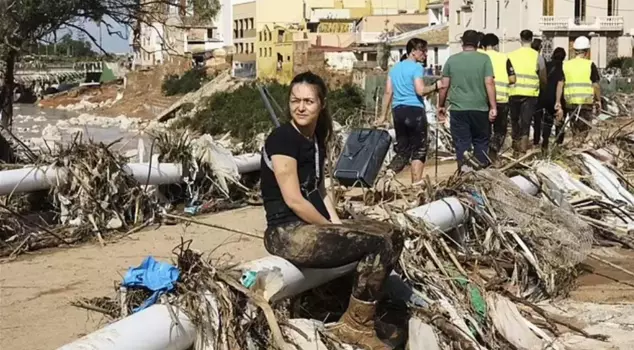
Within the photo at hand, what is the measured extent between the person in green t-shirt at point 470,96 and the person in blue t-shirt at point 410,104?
278 millimetres

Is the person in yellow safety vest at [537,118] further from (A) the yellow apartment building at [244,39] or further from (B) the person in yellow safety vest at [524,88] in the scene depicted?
(A) the yellow apartment building at [244,39]

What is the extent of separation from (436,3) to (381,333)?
→ 68688 millimetres

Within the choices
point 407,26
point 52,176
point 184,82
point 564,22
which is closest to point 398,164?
point 52,176

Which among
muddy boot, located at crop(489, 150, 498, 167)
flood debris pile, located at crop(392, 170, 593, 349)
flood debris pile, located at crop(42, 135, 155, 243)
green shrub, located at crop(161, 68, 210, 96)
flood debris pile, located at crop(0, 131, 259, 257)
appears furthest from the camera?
green shrub, located at crop(161, 68, 210, 96)

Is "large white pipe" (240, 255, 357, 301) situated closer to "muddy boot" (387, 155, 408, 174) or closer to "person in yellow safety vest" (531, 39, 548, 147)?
"muddy boot" (387, 155, 408, 174)

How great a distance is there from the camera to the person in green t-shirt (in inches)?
388

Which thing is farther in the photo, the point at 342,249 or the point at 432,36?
the point at 432,36

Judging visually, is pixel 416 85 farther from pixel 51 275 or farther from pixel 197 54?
pixel 197 54

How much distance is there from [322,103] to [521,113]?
7.22 metres

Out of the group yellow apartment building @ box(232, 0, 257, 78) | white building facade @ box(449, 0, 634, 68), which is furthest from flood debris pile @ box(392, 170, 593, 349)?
yellow apartment building @ box(232, 0, 257, 78)

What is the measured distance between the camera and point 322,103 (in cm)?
526

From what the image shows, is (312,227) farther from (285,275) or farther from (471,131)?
(471,131)

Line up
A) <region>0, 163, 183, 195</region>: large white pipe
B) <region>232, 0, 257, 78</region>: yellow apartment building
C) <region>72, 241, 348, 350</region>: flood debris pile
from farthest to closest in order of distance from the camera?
<region>232, 0, 257, 78</region>: yellow apartment building
<region>0, 163, 183, 195</region>: large white pipe
<region>72, 241, 348, 350</region>: flood debris pile

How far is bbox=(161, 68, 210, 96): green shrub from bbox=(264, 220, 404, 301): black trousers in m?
70.5
